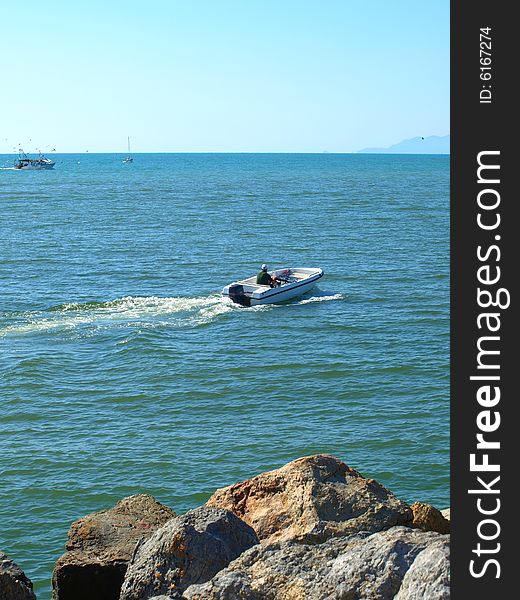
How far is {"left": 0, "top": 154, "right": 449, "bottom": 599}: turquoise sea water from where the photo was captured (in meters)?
22.7

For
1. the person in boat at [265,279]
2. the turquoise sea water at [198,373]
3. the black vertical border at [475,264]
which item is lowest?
the turquoise sea water at [198,373]

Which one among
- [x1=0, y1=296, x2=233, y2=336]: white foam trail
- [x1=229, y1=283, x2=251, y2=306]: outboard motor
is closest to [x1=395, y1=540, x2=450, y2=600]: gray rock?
[x1=0, y1=296, x2=233, y2=336]: white foam trail

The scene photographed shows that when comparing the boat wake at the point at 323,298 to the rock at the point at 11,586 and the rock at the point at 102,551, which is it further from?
the rock at the point at 11,586

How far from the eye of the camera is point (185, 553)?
10.0 meters

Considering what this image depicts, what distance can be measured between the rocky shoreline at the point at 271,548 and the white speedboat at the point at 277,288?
2842 cm

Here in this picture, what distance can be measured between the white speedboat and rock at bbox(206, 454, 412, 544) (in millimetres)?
29817

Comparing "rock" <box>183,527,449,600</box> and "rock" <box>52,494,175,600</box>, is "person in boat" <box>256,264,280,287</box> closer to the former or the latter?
"rock" <box>52,494,175,600</box>

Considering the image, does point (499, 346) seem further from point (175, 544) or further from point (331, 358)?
point (331, 358)

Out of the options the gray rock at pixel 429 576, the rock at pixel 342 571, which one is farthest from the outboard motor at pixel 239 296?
the gray rock at pixel 429 576

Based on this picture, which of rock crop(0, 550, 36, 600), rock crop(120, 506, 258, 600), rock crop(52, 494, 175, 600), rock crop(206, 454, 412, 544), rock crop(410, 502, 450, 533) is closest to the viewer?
rock crop(120, 506, 258, 600)

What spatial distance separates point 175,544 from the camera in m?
10.1

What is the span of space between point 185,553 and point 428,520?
3.37 meters

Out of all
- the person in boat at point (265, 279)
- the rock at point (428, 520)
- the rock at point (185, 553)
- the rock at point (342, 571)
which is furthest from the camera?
the person in boat at point (265, 279)

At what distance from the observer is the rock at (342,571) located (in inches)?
295
